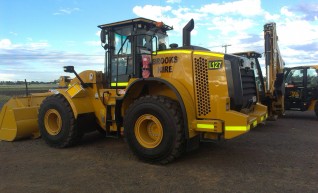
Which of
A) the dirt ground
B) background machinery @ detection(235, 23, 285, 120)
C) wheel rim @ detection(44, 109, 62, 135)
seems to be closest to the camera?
the dirt ground

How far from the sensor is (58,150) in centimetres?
737

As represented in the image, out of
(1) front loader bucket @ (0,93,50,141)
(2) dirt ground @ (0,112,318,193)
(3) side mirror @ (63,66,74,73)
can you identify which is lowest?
(2) dirt ground @ (0,112,318,193)

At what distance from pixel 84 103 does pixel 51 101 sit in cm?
78

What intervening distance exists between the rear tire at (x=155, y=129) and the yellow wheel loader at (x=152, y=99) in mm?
17

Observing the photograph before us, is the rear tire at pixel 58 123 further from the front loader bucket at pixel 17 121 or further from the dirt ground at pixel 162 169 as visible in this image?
the front loader bucket at pixel 17 121

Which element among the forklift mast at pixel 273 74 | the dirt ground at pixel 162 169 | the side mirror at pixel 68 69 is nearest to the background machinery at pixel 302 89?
the forklift mast at pixel 273 74

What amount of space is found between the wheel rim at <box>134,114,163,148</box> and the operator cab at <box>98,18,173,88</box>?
1.08 meters

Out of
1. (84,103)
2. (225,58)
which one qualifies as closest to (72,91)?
(84,103)

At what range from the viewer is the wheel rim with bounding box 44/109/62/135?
7.63m

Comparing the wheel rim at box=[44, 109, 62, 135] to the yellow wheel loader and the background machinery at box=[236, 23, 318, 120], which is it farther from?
the background machinery at box=[236, 23, 318, 120]

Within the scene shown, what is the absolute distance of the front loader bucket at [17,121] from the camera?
8.21 metres

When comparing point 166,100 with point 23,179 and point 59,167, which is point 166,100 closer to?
point 59,167

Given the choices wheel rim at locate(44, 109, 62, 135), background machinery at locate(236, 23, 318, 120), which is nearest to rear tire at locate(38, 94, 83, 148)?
wheel rim at locate(44, 109, 62, 135)

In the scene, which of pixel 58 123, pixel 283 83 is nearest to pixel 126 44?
pixel 58 123
